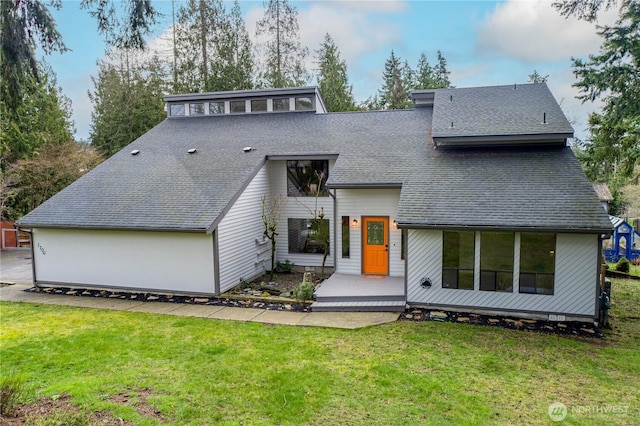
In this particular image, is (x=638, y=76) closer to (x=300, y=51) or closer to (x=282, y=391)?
(x=282, y=391)

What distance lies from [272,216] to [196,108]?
7.64 m

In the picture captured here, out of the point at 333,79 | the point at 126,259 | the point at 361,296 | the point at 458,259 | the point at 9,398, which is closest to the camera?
the point at 9,398

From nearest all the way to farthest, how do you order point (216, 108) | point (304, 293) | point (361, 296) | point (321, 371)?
point (321, 371) → point (361, 296) → point (304, 293) → point (216, 108)

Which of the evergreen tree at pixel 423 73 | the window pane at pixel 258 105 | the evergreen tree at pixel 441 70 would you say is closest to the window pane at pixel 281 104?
the window pane at pixel 258 105

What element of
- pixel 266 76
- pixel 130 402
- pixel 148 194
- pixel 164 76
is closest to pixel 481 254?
pixel 130 402

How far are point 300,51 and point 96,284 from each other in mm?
20890

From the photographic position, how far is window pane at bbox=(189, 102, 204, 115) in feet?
62.2

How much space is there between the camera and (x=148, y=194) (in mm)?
13289

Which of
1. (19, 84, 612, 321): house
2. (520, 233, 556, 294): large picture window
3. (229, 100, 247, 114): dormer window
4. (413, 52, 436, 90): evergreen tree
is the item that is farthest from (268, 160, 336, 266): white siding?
(413, 52, 436, 90): evergreen tree

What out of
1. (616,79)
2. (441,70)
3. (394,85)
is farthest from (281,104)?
(441,70)

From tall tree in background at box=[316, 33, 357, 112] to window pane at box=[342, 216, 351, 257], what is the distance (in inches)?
619

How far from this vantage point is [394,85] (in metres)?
36.8

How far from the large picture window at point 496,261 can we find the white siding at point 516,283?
148 millimetres

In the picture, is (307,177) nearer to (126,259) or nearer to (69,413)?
(126,259)
